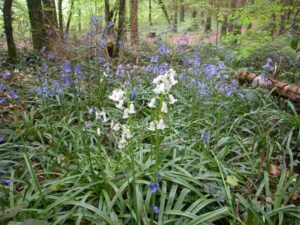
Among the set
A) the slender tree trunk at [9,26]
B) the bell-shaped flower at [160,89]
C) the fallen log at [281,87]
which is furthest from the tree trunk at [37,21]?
the bell-shaped flower at [160,89]

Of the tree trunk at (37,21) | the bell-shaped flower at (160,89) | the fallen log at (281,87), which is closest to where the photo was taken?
the bell-shaped flower at (160,89)

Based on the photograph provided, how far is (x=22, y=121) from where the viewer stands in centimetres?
351

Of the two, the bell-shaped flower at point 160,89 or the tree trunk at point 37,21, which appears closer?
the bell-shaped flower at point 160,89

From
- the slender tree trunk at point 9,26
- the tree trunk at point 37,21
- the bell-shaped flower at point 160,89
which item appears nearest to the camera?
the bell-shaped flower at point 160,89

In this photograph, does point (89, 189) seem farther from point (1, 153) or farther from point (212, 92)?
point (212, 92)

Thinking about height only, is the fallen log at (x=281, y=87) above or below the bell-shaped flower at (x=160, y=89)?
below

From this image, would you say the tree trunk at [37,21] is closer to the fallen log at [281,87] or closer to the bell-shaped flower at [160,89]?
the fallen log at [281,87]

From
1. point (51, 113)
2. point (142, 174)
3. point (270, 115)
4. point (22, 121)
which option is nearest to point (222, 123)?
point (270, 115)

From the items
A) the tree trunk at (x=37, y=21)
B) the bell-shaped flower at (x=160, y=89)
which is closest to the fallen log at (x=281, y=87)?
the bell-shaped flower at (x=160, y=89)

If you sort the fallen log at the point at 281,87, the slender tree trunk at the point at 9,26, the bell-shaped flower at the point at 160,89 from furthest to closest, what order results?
the slender tree trunk at the point at 9,26 → the fallen log at the point at 281,87 → the bell-shaped flower at the point at 160,89

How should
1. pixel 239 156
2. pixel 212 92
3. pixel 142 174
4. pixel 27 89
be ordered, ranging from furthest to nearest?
pixel 27 89, pixel 212 92, pixel 239 156, pixel 142 174

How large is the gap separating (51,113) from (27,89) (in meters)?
1.15

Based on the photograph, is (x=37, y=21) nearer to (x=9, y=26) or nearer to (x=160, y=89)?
(x=9, y=26)

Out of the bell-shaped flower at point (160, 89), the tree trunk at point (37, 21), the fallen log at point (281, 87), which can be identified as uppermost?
the tree trunk at point (37, 21)
